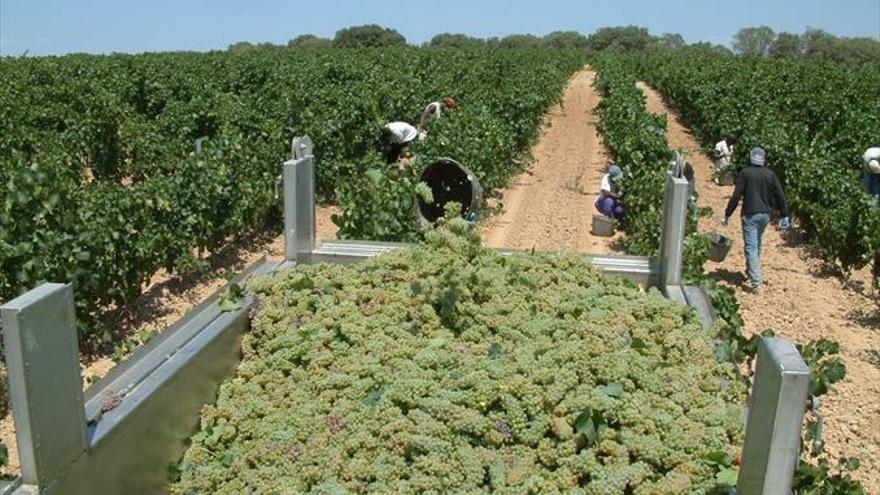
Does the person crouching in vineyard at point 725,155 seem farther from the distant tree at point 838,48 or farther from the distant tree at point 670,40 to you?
the distant tree at point 670,40

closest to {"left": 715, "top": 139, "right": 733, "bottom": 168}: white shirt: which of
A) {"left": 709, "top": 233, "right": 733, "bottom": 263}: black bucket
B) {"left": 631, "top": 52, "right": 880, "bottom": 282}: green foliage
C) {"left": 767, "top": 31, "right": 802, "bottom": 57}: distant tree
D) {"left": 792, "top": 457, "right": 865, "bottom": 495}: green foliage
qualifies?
{"left": 631, "top": 52, "right": 880, "bottom": 282}: green foliage

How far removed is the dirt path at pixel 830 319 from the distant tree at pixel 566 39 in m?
105

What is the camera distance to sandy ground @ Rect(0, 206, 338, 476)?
682 cm

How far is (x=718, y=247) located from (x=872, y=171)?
3434mm

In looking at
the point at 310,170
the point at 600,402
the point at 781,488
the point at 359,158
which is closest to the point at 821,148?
the point at 359,158

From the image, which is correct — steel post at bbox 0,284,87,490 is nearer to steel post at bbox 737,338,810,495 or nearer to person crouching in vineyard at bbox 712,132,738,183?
steel post at bbox 737,338,810,495

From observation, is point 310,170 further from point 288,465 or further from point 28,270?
point 28,270

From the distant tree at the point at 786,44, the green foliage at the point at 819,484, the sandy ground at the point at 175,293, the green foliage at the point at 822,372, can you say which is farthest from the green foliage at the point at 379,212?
the distant tree at the point at 786,44

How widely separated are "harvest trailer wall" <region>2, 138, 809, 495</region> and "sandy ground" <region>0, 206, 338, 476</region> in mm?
2393

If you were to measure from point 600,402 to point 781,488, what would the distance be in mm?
1042

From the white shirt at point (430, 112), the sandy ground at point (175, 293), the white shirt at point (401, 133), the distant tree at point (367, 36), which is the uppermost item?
the distant tree at point (367, 36)

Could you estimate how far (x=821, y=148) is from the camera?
41.5 ft

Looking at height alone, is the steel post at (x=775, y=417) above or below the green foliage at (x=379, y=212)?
above

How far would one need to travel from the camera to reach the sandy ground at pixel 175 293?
6825 millimetres
